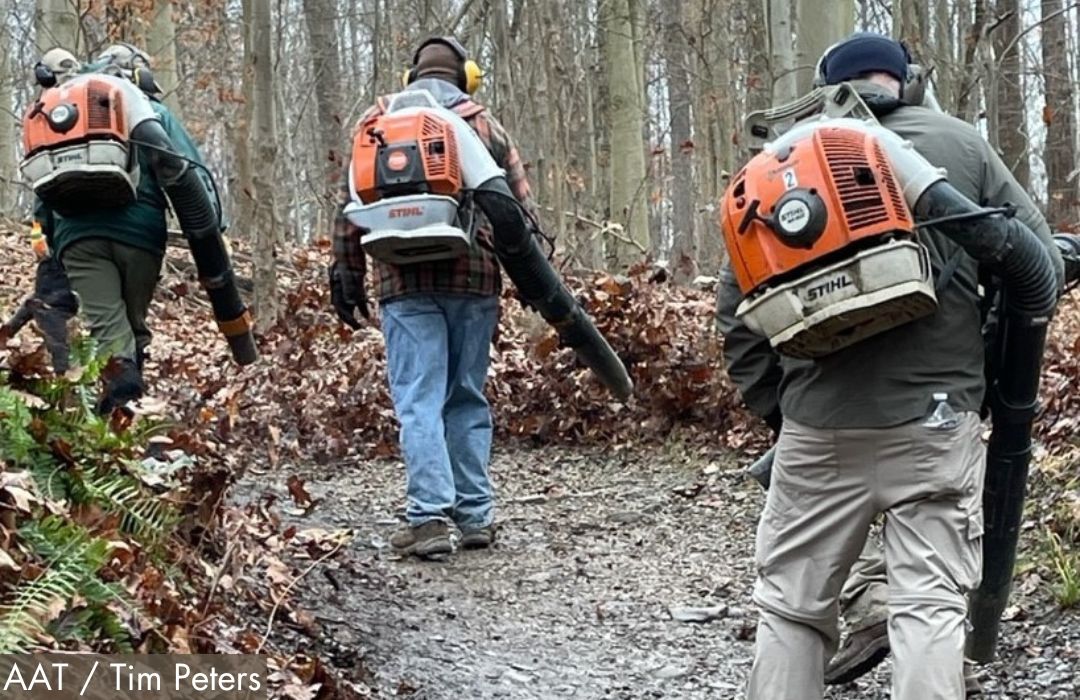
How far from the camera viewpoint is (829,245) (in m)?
3.22

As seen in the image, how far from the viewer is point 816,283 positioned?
324 cm

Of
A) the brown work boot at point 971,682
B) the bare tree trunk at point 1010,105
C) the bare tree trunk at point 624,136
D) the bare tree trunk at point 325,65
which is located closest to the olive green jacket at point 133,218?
the brown work boot at point 971,682

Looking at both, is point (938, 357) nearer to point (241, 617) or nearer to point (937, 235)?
point (937, 235)

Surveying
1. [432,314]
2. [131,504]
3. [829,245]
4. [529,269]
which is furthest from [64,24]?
[829,245]

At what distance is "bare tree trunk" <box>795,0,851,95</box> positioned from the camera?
648 centimetres

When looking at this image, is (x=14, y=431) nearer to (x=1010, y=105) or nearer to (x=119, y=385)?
(x=119, y=385)

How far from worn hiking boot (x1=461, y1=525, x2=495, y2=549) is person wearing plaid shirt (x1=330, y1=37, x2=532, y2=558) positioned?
0.14 metres

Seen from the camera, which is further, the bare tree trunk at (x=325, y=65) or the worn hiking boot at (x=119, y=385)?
the bare tree trunk at (x=325, y=65)

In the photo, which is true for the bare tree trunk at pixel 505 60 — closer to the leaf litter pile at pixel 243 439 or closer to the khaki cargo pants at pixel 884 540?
the leaf litter pile at pixel 243 439

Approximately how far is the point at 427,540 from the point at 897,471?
3.08 metres

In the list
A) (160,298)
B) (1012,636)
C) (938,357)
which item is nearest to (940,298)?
(938,357)

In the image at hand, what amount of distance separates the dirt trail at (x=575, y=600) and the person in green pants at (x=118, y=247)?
149cm

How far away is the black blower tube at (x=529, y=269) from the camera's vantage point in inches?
224

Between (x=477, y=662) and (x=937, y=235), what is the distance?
2435 millimetres
